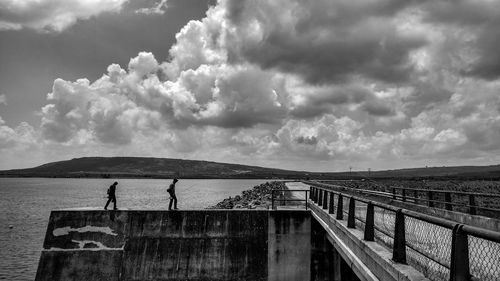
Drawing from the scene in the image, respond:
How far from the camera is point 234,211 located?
1689 centimetres

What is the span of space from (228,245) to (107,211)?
5.43 m

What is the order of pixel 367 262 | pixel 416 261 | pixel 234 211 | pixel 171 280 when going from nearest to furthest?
1. pixel 416 261
2. pixel 367 262
3. pixel 171 280
4. pixel 234 211

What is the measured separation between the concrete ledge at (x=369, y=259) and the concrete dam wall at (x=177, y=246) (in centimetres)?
587

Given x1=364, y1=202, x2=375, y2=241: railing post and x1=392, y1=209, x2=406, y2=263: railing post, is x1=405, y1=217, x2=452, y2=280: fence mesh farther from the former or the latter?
x1=364, y1=202, x2=375, y2=241: railing post

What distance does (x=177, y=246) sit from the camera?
16141 mm

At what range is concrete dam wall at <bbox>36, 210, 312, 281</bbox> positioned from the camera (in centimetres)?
1556

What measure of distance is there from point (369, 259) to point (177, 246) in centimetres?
1065

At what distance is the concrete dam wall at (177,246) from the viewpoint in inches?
613

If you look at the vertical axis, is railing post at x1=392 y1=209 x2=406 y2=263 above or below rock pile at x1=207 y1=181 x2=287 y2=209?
above

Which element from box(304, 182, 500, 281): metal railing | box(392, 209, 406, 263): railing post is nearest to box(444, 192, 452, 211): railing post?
box(304, 182, 500, 281): metal railing

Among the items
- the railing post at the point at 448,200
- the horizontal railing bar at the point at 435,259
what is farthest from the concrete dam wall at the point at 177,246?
the horizontal railing bar at the point at 435,259

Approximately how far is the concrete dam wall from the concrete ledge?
5.87 m

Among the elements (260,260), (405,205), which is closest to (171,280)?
(260,260)

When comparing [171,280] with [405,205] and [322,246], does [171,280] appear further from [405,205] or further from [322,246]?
[405,205]
